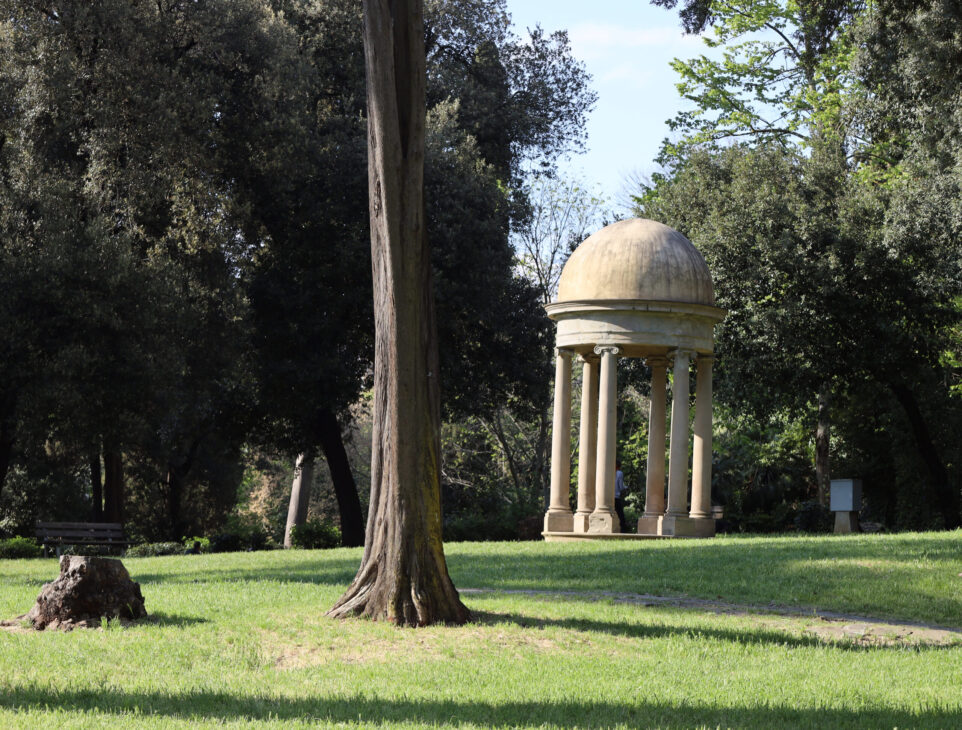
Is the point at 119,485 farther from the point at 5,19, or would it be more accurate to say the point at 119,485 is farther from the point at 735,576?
the point at 735,576

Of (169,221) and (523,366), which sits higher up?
(169,221)

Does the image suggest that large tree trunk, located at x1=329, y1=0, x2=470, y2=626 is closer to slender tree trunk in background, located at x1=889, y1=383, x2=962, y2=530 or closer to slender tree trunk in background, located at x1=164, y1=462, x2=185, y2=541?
slender tree trunk in background, located at x1=889, y1=383, x2=962, y2=530

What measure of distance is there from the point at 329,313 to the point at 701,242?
11.1 meters

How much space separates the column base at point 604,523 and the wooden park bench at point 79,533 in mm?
12773

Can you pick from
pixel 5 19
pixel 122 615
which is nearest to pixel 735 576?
pixel 122 615

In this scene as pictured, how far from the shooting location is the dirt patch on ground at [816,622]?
1288 centimetres

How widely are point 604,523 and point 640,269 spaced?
5.84 meters

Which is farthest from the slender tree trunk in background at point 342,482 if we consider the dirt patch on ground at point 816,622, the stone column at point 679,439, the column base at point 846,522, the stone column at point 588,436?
the dirt patch on ground at point 816,622

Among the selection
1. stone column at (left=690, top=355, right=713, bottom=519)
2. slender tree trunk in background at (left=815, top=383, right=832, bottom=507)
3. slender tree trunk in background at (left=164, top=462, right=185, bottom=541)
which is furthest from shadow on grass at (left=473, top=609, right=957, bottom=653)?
slender tree trunk in background at (left=164, top=462, right=185, bottom=541)

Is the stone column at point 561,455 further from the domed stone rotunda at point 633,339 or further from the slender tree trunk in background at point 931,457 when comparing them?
the slender tree trunk in background at point 931,457

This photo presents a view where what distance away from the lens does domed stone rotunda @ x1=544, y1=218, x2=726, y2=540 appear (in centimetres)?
2662

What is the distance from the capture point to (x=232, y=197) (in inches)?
1214

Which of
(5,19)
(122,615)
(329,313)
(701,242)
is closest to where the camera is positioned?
(122,615)

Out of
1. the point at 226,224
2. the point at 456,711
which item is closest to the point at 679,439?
the point at 226,224
